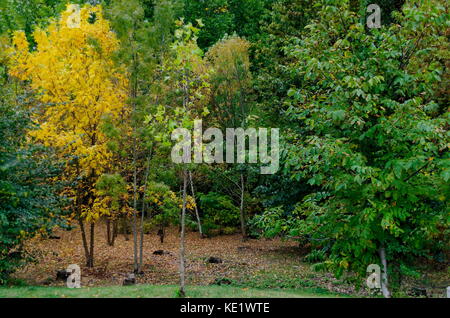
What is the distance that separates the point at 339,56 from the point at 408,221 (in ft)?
9.82

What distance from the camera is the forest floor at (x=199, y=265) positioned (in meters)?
11.3

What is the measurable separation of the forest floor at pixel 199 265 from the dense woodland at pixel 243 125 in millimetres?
807

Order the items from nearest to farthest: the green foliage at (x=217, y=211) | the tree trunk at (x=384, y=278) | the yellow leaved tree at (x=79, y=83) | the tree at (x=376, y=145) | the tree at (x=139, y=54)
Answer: the tree at (x=376, y=145) → the tree trunk at (x=384, y=278) → the yellow leaved tree at (x=79, y=83) → the tree at (x=139, y=54) → the green foliage at (x=217, y=211)

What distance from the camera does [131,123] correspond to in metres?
12.2

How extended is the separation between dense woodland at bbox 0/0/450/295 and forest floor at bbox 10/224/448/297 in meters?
0.81

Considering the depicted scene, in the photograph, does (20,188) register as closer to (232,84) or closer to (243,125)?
(243,125)

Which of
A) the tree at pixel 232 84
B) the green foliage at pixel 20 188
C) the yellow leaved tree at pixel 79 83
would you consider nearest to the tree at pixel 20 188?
the green foliage at pixel 20 188

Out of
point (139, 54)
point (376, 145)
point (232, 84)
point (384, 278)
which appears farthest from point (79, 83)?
point (384, 278)

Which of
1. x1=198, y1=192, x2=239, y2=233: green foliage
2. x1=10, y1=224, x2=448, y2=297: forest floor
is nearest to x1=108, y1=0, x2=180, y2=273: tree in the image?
x1=10, y1=224, x2=448, y2=297: forest floor

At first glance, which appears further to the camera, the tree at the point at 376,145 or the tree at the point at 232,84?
the tree at the point at 232,84

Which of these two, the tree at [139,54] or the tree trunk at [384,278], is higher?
the tree at [139,54]

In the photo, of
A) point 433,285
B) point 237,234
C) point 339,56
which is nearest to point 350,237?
point 339,56

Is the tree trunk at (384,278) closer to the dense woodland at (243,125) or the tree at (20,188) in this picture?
the dense woodland at (243,125)

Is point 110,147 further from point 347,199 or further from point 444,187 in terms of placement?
point 444,187
